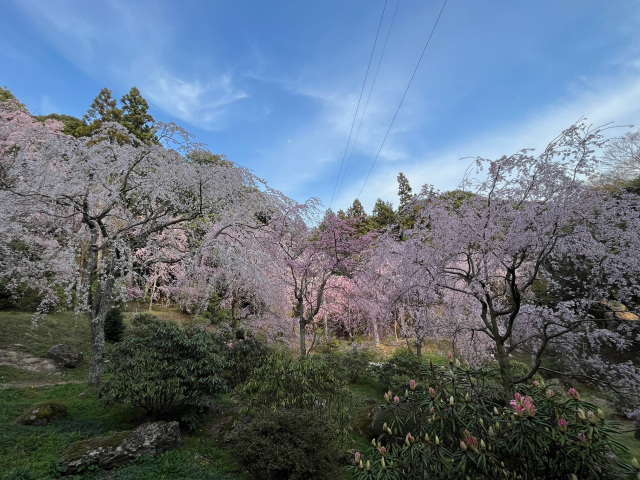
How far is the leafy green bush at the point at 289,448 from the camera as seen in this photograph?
4.11 metres

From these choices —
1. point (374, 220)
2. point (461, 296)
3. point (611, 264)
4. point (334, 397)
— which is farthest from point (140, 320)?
point (374, 220)

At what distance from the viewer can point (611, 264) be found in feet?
22.3

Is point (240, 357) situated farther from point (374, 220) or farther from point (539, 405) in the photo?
point (374, 220)

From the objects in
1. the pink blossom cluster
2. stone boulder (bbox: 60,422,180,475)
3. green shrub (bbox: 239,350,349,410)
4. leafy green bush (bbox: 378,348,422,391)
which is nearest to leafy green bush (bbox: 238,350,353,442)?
green shrub (bbox: 239,350,349,410)

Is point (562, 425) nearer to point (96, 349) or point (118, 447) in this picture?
point (118, 447)

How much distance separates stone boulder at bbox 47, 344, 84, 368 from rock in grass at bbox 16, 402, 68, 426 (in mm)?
5089

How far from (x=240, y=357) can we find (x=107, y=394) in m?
3.14

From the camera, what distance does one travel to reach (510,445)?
285 cm

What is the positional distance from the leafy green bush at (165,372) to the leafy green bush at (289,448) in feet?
6.92

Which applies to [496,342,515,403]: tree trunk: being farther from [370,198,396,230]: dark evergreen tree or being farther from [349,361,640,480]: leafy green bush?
[370,198,396,230]: dark evergreen tree

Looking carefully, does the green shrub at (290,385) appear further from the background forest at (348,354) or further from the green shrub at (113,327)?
the green shrub at (113,327)

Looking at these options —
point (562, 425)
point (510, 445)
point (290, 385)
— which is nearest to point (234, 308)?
point (290, 385)

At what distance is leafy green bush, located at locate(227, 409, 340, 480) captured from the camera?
4.11m

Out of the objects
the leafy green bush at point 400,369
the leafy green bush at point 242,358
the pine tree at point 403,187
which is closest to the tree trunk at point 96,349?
the leafy green bush at point 242,358
